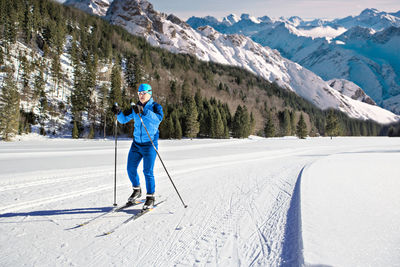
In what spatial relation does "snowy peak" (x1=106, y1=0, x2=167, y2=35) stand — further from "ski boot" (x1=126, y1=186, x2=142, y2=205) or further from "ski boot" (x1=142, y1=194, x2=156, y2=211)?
"ski boot" (x1=142, y1=194, x2=156, y2=211)

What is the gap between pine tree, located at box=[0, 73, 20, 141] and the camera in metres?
33.6

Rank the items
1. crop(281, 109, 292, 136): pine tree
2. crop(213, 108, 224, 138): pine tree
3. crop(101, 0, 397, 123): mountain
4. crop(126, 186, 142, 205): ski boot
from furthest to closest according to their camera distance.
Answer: crop(101, 0, 397, 123): mountain, crop(281, 109, 292, 136): pine tree, crop(213, 108, 224, 138): pine tree, crop(126, 186, 142, 205): ski boot

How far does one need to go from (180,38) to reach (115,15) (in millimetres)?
52691

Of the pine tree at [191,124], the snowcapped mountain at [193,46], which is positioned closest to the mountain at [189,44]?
the snowcapped mountain at [193,46]

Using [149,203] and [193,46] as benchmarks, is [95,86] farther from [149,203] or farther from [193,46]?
[193,46]

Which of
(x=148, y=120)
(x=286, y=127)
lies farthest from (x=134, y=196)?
(x=286, y=127)

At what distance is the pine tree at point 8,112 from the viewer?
33.6 meters

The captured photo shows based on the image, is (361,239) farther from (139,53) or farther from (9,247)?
(139,53)

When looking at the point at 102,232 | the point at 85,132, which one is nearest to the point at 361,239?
the point at 102,232

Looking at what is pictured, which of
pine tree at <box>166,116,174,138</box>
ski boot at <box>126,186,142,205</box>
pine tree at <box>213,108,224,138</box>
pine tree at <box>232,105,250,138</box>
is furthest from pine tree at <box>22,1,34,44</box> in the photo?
ski boot at <box>126,186,142,205</box>

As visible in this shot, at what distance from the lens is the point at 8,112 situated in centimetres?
3444

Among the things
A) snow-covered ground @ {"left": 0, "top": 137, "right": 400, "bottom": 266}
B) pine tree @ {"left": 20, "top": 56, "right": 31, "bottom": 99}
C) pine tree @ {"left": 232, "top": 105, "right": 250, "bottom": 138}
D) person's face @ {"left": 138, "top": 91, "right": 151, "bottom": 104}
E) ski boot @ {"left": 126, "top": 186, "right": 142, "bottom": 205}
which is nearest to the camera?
snow-covered ground @ {"left": 0, "top": 137, "right": 400, "bottom": 266}

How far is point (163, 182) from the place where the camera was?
21.9ft

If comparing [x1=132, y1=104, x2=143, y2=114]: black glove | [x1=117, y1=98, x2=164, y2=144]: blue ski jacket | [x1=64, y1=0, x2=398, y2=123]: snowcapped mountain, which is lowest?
[x1=117, y1=98, x2=164, y2=144]: blue ski jacket
